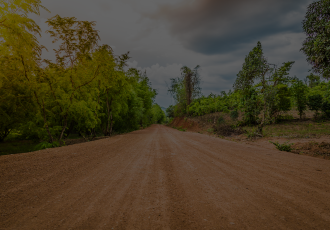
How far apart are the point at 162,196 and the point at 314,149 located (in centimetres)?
855


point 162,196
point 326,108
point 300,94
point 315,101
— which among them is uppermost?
point 300,94

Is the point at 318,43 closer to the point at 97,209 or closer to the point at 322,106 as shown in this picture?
the point at 97,209

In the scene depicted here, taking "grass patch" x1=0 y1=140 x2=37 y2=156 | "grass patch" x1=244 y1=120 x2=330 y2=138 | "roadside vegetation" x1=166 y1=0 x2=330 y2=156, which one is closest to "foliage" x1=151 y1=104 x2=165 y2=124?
"roadside vegetation" x1=166 y1=0 x2=330 y2=156

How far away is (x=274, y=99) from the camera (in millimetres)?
12742

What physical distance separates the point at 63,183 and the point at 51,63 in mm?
9823

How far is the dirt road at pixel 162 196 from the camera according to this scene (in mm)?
2252

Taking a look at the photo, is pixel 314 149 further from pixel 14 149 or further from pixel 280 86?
pixel 14 149

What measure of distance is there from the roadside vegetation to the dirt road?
5824mm

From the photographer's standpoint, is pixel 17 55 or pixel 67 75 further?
→ pixel 67 75

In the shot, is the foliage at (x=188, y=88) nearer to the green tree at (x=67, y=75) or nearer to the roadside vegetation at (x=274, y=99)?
the roadside vegetation at (x=274, y=99)

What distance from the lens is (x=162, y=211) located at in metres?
2.52

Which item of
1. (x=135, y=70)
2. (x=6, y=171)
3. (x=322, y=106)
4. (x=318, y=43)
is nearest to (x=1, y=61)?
(x=6, y=171)

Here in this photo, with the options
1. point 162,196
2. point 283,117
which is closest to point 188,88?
point 283,117

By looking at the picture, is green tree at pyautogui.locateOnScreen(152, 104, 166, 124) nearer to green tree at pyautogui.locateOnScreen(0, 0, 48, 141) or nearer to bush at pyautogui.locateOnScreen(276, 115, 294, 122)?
bush at pyautogui.locateOnScreen(276, 115, 294, 122)
